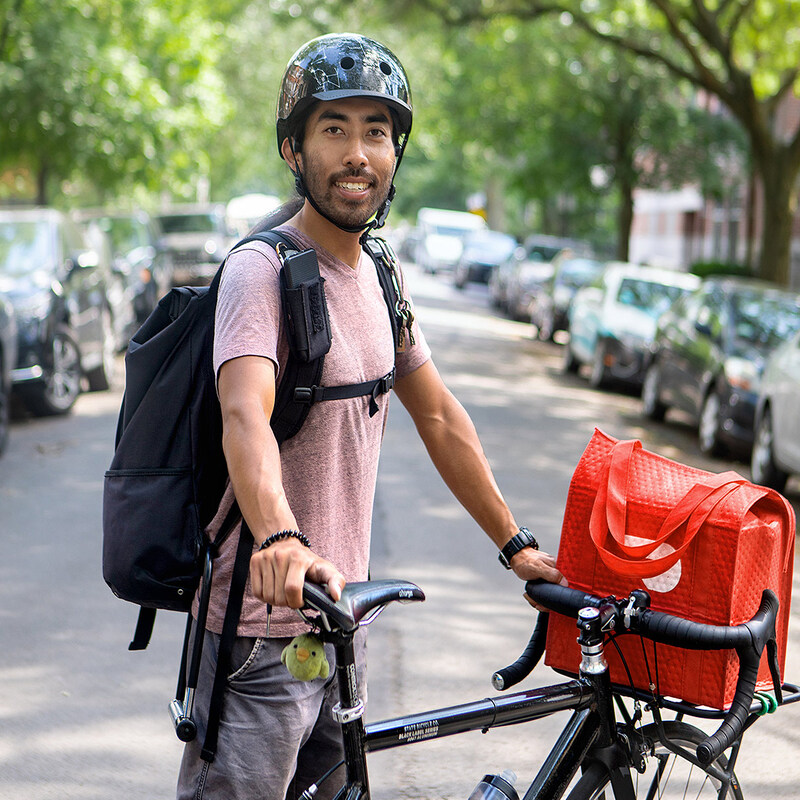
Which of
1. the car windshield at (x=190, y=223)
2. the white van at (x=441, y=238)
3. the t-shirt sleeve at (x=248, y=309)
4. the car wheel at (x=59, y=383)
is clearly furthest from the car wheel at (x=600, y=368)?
the white van at (x=441, y=238)

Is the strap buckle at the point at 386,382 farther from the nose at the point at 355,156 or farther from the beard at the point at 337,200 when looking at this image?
the nose at the point at 355,156

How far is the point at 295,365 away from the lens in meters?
2.32

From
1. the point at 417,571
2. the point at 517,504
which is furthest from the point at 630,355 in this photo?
the point at 417,571

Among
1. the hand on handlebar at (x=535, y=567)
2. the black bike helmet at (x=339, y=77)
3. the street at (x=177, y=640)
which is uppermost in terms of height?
the black bike helmet at (x=339, y=77)

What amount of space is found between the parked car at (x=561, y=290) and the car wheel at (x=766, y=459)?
466 inches

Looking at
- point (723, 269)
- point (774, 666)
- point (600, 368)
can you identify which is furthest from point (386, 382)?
point (723, 269)

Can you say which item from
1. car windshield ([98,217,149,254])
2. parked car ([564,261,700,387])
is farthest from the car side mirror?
car windshield ([98,217,149,254])

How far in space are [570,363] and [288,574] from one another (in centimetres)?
1585

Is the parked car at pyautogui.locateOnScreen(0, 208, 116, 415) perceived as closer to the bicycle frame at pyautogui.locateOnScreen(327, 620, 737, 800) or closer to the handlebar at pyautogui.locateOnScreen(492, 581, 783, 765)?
the bicycle frame at pyautogui.locateOnScreen(327, 620, 737, 800)

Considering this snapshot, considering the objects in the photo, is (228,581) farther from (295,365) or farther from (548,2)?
(548,2)

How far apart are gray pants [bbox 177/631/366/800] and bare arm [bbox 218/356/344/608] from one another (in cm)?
35

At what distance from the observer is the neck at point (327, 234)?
2.50 m

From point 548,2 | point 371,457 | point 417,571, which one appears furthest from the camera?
point 548,2

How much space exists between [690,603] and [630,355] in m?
13.5
